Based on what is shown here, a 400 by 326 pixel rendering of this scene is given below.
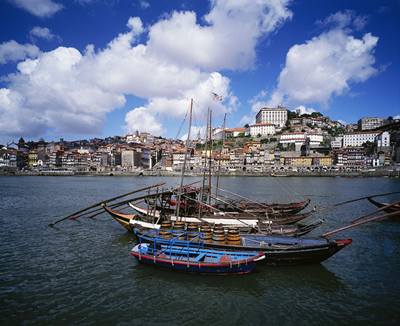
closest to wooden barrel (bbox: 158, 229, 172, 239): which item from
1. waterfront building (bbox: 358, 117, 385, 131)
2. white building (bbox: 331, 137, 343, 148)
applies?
white building (bbox: 331, 137, 343, 148)

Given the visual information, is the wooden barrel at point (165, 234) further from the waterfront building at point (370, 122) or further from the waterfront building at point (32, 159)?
the waterfront building at point (370, 122)

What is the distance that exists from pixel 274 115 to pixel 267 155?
1748 inches

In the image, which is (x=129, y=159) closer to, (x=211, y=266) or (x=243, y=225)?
(x=243, y=225)

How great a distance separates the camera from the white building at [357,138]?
469ft

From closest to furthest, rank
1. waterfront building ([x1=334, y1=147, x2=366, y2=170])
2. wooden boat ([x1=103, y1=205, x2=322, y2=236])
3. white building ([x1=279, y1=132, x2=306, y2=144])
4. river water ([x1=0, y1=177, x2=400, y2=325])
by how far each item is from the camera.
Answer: river water ([x1=0, y1=177, x2=400, y2=325]) < wooden boat ([x1=103, y1=205, x2=322, y2=236]) < waterfront building ([x1=334, y1=147, x2=366, y2=170]) < white building ([x1=279, y1=132, x2=306, y2=144])

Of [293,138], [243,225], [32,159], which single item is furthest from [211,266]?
[32,159]

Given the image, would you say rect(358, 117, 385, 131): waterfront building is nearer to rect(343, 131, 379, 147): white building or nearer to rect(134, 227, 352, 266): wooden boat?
rect(343, 131, 379, 147): white building

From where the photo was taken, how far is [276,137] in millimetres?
160625

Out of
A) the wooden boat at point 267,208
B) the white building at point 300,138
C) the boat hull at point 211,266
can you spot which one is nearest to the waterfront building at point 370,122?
the white building at point 300,138

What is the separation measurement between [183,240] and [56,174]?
12976 centimetres

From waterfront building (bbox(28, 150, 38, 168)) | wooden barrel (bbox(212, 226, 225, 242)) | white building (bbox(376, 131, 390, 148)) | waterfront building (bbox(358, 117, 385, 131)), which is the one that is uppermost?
waterfront building (bbox(358, 117, 385, 131))

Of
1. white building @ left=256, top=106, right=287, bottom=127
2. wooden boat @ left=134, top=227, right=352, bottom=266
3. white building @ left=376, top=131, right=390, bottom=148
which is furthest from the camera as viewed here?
white building @ left=256, top=106, right=287, bottom=127

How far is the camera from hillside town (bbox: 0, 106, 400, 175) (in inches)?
5010

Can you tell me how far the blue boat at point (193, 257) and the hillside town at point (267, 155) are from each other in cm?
10074
